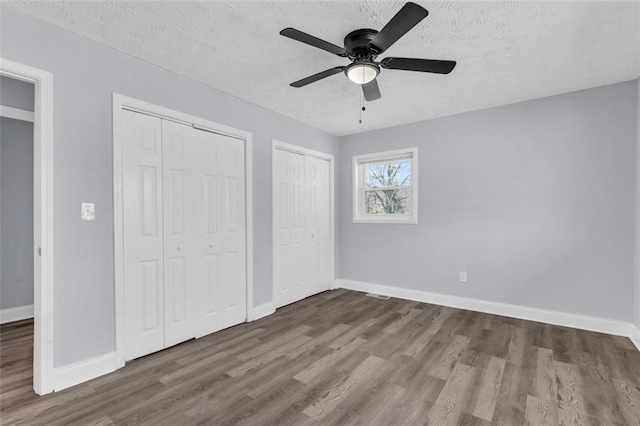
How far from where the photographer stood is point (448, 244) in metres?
4.01

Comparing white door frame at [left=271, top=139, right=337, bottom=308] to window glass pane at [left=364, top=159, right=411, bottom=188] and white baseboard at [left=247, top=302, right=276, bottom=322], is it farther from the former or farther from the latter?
window glass pane at [left=364, top=159, right=411, bottom=188]

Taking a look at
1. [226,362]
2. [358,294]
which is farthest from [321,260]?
[226,362]

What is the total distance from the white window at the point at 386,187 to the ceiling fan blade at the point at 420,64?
2.28m

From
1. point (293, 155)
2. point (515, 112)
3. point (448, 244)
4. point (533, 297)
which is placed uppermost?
point (515, 112)

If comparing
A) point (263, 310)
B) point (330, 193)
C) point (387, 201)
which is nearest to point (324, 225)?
point (330, 193)

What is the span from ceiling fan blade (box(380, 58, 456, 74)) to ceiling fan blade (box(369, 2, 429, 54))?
132 millimetres

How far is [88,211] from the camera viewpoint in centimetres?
225

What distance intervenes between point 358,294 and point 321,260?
2.57 ft

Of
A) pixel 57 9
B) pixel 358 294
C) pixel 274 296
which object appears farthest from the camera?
pixel 358 294

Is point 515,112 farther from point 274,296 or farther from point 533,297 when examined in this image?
point 274,296

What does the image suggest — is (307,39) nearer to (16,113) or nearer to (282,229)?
(282,229)

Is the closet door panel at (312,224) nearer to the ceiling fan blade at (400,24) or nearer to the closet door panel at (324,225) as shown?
the closet door panel at (324,225)

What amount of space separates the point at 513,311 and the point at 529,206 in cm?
128

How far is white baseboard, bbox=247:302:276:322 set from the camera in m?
3.51
